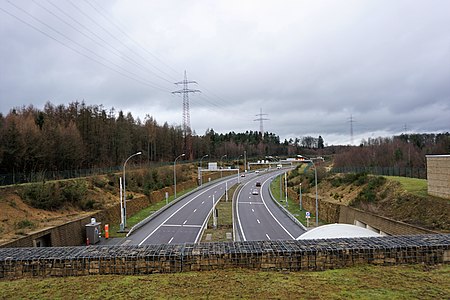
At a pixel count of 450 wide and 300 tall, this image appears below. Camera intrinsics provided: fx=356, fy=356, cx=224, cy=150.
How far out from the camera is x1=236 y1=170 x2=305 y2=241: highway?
3465 centimetres

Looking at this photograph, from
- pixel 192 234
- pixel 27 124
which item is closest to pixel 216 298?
pixel 192 234

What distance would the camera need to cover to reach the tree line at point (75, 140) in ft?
145

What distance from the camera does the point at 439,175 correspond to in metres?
25.4

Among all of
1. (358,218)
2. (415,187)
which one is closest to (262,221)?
(358,218)

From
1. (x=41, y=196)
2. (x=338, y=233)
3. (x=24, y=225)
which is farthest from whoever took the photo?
(x=41, y=196)

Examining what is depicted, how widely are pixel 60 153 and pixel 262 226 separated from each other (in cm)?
3325

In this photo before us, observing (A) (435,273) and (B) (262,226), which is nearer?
(A) (435,273)

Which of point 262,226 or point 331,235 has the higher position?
point 331,235

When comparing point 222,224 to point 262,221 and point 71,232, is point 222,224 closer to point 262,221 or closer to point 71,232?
point 262,221

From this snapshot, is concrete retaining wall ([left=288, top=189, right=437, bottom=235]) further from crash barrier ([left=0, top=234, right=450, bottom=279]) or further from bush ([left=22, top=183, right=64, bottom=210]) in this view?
bush ([left=22, top=183, right=64, bottom=210])

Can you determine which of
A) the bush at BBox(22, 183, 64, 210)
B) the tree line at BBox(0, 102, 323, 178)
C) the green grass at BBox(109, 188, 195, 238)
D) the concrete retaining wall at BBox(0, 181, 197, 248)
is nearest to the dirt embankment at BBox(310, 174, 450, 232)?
the green grass at BBox(109, 188, 195, 238)

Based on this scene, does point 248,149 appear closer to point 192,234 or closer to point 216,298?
point 192,234

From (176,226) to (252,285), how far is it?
35062 mm

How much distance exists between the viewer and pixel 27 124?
48.3 m
